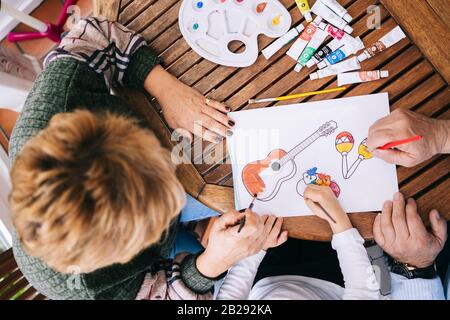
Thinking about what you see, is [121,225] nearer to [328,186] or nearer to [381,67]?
[328,186]

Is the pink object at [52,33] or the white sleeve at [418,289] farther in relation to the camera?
the pink object at [52,33]

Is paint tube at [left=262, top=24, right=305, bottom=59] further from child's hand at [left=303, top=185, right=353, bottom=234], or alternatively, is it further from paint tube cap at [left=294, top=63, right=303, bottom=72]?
child's hand at [left=303, top=185, right=353, bottom=234]

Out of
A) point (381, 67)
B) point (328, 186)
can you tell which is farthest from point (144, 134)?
point (381, 67)

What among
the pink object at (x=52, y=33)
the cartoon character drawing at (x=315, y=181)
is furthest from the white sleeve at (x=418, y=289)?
the pink object at (x=52, y=33)

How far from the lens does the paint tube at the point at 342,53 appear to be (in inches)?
34.4

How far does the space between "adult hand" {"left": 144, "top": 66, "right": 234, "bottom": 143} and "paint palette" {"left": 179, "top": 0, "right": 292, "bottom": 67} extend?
0.32 feet

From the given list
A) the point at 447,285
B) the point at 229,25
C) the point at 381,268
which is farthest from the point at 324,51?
the point at 447,285

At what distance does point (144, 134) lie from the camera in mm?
682

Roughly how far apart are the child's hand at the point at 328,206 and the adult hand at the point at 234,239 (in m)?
0.09

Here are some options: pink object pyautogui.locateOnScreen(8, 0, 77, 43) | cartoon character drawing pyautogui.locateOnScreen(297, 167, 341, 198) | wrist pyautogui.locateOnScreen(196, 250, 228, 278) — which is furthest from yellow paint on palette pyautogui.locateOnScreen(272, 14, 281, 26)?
pink object pyautogui.locateOnScreen(8, 0, 77, 43)

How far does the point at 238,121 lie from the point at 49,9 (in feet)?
4.16

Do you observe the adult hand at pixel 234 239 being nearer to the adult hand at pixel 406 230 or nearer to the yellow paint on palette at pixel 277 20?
the adult hand at pixel 406 230

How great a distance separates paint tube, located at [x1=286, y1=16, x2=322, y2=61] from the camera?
0.89 metres

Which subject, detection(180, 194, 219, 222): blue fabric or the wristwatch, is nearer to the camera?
the wristwatch
